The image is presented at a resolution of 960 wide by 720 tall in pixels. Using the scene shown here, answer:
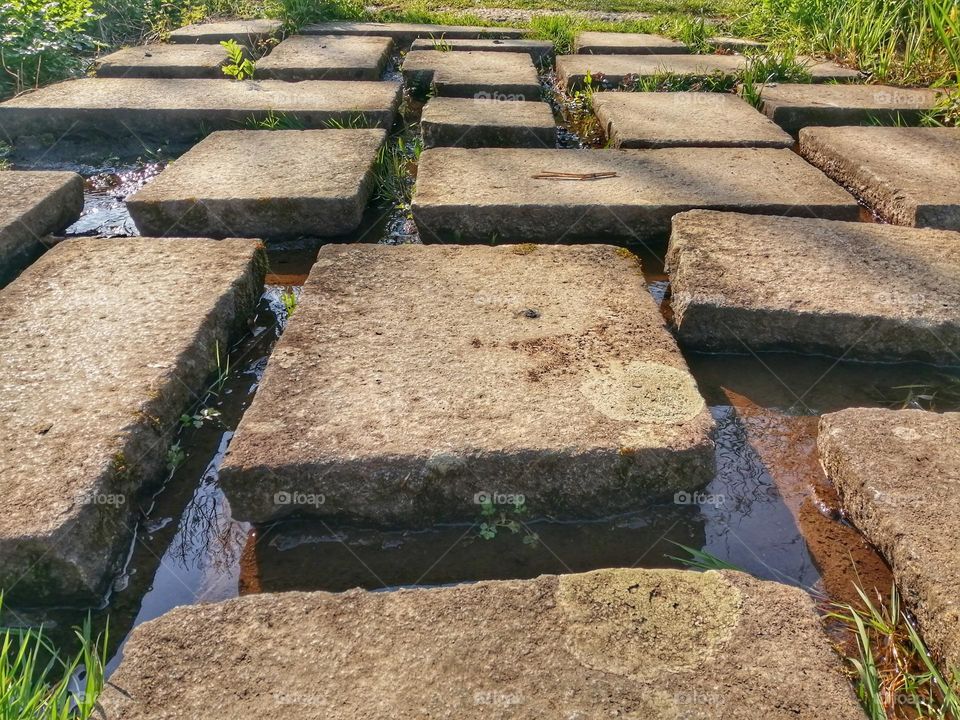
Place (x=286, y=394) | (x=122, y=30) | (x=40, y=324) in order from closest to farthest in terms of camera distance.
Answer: (x=286, y=394) → (x=40, y=324) → (x=122, y=30)

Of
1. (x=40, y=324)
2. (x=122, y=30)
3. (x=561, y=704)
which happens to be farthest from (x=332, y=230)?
(x=122, y=30)

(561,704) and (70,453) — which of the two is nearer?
(561,704)

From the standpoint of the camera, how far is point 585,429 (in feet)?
4.50

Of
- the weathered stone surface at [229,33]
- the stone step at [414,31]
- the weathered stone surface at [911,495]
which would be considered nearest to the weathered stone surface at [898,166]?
the weathered stone surface at [911,495]

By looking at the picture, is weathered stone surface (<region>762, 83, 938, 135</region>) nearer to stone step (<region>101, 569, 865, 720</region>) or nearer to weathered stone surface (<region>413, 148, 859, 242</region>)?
weathered stone surface (<region>413, 148, 859, 242</region>)

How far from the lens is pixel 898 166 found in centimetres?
252

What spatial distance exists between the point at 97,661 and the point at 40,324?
3.21 ft

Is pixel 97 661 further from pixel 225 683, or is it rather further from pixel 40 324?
pixel 40 324

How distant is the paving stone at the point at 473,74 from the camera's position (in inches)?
134

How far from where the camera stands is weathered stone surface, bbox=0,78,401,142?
3.05 m

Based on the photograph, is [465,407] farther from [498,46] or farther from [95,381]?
[498,46]

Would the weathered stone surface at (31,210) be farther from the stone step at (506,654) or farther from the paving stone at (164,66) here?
the stone step at (506,654)

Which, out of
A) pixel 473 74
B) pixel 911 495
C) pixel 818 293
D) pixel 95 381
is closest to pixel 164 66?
pixel 473 74

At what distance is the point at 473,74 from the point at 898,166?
6.44ft
